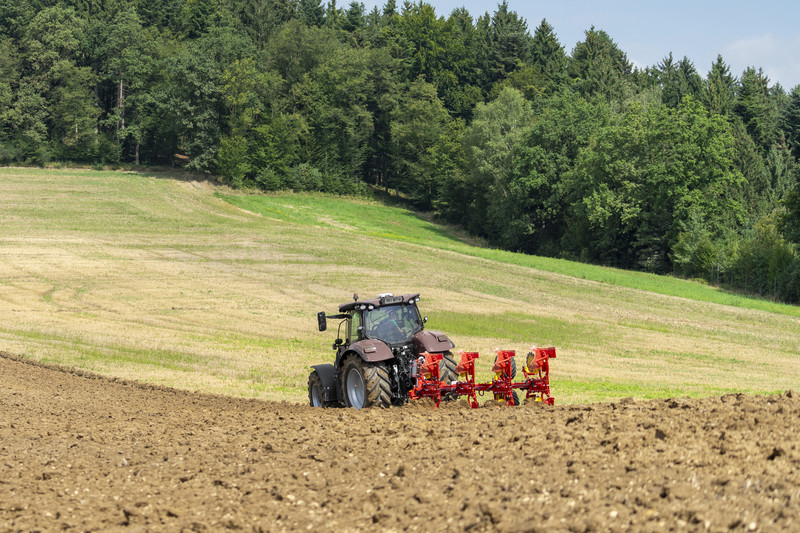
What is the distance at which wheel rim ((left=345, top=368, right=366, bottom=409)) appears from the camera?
1358cm

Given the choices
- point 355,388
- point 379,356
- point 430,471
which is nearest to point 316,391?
point 355,388

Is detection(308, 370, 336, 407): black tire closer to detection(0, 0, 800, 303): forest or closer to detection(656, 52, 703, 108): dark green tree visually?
detection(0, 0, 800, 303): forest

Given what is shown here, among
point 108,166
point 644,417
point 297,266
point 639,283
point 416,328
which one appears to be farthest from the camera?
point 108,166

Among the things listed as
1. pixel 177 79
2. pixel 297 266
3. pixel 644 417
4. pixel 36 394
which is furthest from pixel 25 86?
pixel 644 417

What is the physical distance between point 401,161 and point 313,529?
85.8m

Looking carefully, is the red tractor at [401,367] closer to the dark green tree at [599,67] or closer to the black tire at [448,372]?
the black tire at [448,372]

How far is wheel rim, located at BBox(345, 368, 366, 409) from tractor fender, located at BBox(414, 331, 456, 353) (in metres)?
1.17

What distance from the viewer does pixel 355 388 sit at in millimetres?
13836

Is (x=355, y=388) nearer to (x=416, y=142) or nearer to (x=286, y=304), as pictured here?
(x=286, y=304)

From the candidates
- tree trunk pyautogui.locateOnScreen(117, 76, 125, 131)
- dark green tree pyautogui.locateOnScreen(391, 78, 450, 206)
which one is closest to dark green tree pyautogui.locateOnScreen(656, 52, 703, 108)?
dark green tree pyautogui.locateOnScreen(391, 78, 450, 206)

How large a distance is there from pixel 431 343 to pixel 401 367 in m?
0.68

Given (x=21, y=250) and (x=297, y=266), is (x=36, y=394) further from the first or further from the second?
(x=21, y=250)

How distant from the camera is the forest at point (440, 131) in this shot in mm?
58125

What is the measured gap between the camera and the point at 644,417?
9617mm
